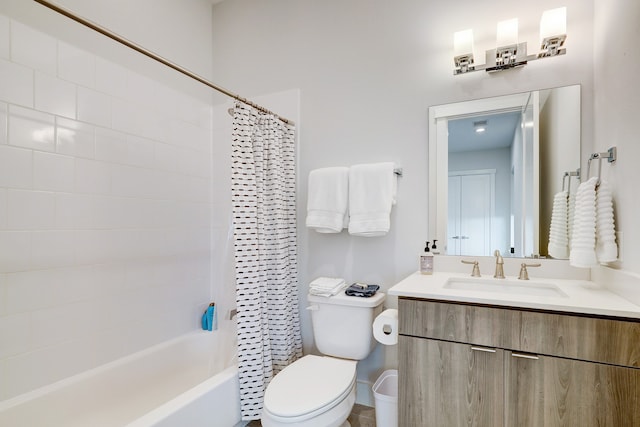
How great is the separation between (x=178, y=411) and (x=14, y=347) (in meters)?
0.80

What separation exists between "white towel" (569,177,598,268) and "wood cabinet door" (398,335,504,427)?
55cm

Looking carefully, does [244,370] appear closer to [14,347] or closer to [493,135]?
[14,347]

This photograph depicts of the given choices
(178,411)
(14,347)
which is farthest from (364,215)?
(14,347)

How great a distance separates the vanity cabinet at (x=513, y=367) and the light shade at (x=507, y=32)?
1.35 m

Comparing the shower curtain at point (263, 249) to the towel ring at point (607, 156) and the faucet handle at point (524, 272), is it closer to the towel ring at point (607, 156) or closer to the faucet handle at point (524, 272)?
the faucet handle at point (524, 272)

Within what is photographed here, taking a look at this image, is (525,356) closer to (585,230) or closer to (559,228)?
(585,230)

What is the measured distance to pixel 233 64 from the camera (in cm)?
260

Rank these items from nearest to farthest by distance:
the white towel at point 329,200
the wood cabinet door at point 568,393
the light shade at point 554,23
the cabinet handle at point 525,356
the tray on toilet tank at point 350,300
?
the wood cabinet door at point 568,393
the cabinet handle at point 525,356
the light shade at point 554,23
the tray on toilet tank at point 350,300
the white towel at point 329,200

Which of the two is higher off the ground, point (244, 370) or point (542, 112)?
point (542, 112)

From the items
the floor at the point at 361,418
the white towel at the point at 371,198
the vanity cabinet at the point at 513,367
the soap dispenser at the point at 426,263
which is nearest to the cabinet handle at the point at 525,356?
the vanity cabinet at the point at 513,367

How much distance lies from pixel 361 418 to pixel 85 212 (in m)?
1.95

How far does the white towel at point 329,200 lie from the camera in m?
2.00

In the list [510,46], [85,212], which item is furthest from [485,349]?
[85,212]

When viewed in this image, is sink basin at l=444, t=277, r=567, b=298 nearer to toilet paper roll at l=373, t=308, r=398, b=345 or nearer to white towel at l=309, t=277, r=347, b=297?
toilet paper roll at l=373, t=308, r=398, b=345
